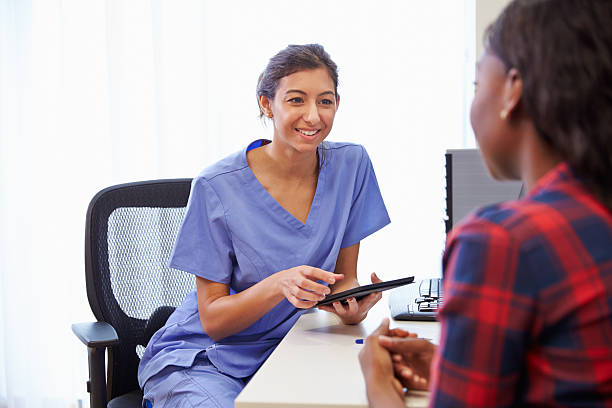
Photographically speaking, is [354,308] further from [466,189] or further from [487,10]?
[487,10]

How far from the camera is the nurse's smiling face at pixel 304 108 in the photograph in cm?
145

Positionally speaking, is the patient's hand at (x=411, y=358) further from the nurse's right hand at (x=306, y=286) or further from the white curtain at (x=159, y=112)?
the white curtain at (x=159, y=112)

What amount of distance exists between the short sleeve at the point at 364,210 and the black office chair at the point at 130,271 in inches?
16.7

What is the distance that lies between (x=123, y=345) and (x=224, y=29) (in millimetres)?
1335

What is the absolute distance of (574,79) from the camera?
523mm

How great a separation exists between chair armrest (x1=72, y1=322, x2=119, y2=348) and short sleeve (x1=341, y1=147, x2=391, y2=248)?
574 millimetres

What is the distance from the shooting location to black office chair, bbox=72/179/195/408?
1442 millimetres

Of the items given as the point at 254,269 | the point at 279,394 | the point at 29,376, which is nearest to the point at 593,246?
the point at 279,394

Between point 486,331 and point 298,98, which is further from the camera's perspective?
point 298,98

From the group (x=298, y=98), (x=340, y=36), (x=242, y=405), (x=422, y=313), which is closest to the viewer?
(x=242, y=405)

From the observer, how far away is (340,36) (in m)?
A: 2.29

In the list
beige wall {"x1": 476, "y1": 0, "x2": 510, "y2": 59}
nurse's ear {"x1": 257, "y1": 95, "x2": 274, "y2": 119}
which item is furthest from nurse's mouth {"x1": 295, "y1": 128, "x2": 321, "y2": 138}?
beige wall {"x1": 476, "y1": 0, "x2": 510, "y2": 59}

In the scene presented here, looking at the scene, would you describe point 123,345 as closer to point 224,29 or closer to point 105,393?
point 105,393

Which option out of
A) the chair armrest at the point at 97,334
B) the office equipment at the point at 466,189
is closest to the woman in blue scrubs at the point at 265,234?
the chair armrest at the point at 97,334
